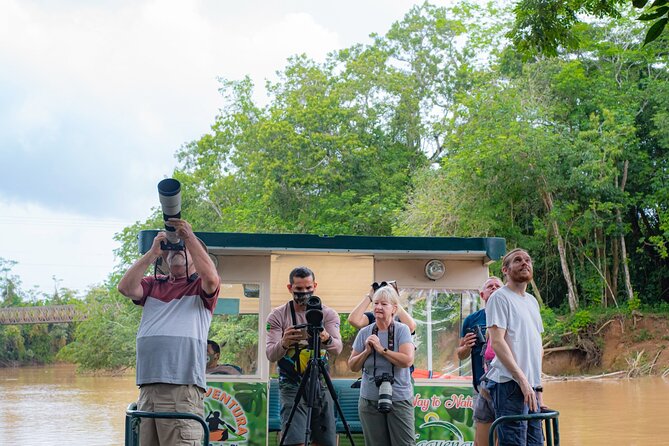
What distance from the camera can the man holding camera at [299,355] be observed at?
238 inches

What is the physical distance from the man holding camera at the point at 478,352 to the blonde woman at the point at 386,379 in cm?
74

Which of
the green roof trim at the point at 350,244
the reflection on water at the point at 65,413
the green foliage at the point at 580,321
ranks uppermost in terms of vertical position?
the green foliage at the point at 580,321

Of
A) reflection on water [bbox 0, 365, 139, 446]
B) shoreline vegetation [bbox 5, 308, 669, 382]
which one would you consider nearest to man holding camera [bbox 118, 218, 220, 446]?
reflection on water [bbox 0, 365, 139, 446]

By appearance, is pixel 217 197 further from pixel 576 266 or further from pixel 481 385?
pixel 481 385

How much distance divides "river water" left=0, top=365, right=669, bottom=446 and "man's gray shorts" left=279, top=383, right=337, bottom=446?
9606 mm

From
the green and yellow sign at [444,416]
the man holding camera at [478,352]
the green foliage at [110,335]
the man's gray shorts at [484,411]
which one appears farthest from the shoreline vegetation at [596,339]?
the man's gray shorts at [484,411]

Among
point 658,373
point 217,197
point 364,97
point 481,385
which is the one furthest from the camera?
point 217,197

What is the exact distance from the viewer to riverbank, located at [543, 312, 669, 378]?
96.6 ft

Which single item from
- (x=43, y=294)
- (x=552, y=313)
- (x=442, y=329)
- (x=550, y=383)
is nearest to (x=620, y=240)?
(x=552, y=313)

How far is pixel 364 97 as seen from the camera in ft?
130

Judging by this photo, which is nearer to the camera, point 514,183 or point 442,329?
point 442,329

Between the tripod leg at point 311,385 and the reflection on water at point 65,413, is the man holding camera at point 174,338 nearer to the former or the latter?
the tripod leg at point 311,385

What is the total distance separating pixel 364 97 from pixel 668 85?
539 inches

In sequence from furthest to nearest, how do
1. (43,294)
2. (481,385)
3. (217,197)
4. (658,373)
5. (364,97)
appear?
(43,294) → (217,197) → (364,97) → (658,373) → (481,385)
